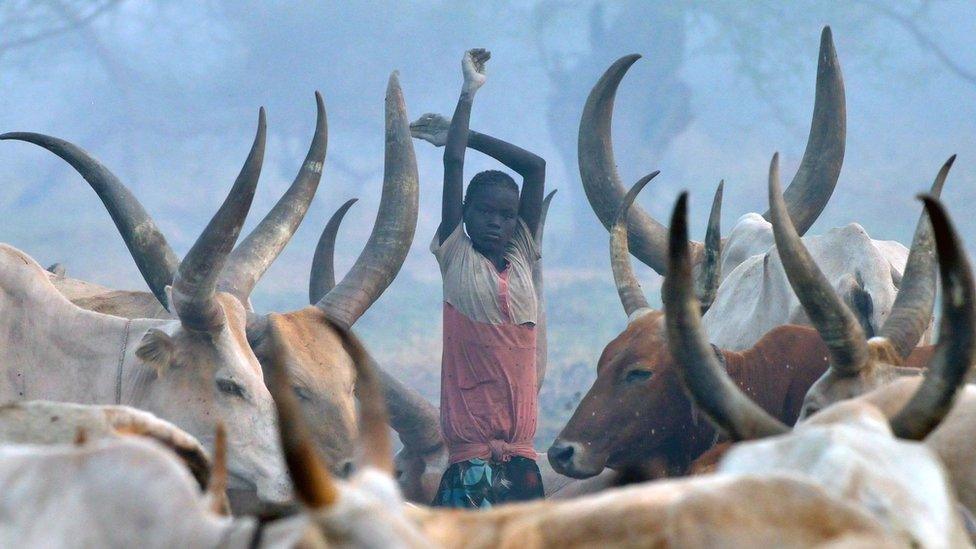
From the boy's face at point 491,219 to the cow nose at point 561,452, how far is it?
5.46ft

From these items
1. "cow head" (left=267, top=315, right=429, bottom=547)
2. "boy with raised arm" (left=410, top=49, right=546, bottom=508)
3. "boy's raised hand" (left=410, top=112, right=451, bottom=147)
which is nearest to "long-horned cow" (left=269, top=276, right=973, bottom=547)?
"cow head" (left=267, top=315, right=429, bottom=547)

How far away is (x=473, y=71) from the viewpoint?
7.12 m

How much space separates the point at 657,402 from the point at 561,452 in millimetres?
424

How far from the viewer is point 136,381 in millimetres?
4992

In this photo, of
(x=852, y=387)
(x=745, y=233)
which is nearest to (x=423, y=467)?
(x=745, y=233)

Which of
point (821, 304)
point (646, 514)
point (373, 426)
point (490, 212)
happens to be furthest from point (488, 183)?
point (646, 514)

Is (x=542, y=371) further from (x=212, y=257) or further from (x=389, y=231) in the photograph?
(x=212, y=257)

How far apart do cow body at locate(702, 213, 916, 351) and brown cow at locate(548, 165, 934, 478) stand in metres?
0.25

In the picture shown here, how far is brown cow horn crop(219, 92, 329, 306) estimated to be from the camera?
6172 mm

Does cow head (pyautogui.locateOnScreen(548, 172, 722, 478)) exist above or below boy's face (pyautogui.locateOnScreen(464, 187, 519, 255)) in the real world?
below

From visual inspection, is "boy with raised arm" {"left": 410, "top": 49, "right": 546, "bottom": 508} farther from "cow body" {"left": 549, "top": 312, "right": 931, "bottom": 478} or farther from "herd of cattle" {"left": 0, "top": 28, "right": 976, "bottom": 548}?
"cow body" {"left": 549, "top": 312, "right": 931, "bottom": 478}

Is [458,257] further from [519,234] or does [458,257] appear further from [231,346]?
[231,346]

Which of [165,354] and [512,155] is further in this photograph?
[512,155]

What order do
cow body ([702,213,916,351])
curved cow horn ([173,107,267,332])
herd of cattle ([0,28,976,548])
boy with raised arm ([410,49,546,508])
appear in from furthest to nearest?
boy with raised arm ([410,49,546,508]) < cow body ([702,213,916,351]) < curved cow horn ([173,107,267,332]) < herd of cattle ([0,28,976,548])
